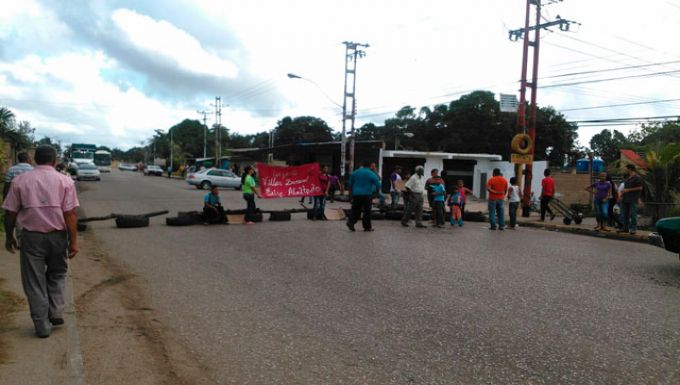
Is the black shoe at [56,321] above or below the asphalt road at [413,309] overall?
above

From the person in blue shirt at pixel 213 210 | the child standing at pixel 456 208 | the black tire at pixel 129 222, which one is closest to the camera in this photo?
the black tire at pixel 129 222

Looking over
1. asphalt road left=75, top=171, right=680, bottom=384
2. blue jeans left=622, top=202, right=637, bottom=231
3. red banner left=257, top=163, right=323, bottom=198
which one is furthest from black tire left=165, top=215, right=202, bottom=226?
blue jeans left=622, top=202, right=637, bottom=231

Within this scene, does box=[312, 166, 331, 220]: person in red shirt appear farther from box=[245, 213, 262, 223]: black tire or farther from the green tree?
the green tree

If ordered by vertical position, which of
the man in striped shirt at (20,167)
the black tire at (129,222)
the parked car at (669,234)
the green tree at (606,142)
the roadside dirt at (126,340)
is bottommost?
the roadside dirt at (126,340)

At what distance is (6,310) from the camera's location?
557 centimetres

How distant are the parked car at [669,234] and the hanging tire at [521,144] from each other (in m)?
12.3

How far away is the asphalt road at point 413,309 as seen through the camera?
4.42m

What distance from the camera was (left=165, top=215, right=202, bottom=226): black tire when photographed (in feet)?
45.9

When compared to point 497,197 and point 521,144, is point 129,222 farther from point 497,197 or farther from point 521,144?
point 521,144

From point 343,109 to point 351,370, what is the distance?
32171 mm

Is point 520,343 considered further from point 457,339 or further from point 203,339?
point 203,339

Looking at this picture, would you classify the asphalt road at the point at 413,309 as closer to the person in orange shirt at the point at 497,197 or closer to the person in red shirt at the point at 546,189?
the person in orange shirt at the point at 497,197

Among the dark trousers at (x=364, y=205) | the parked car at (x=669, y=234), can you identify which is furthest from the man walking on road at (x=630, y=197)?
the dark trousers at (x=364, y=205)

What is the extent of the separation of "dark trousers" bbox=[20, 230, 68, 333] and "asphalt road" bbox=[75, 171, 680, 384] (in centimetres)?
120
